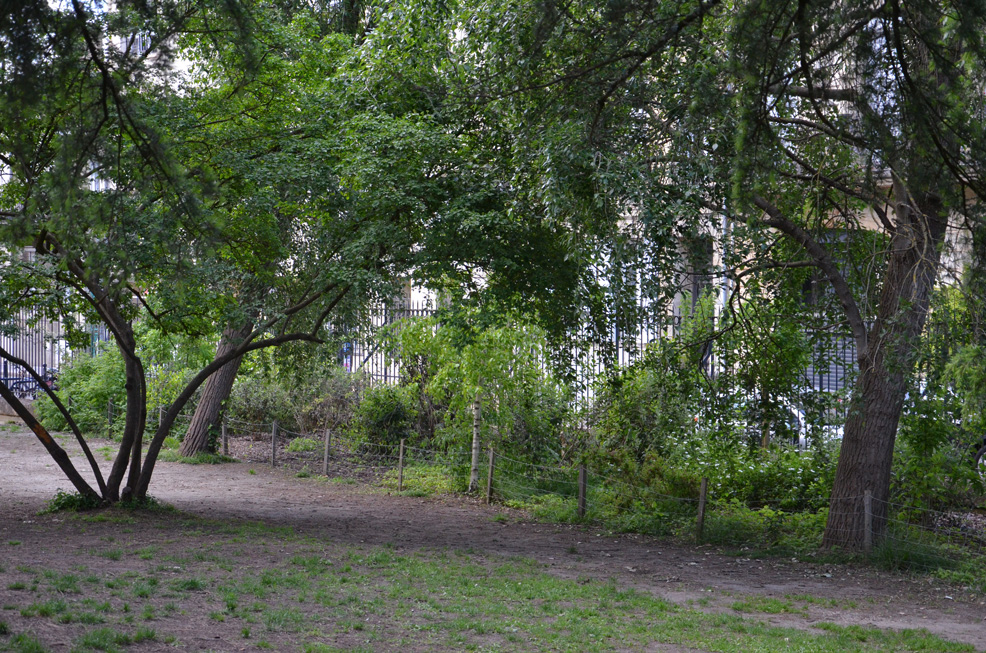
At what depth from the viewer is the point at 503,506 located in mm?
13953

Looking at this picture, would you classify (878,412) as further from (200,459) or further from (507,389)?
(200,459)

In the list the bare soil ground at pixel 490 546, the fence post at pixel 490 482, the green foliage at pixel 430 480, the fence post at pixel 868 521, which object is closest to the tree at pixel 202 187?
the bare soil ground at pixel 490 546

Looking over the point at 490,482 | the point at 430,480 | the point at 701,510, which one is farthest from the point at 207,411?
the point at 701,510

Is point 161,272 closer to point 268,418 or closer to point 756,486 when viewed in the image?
point 756,486

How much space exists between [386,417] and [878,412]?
386 inches

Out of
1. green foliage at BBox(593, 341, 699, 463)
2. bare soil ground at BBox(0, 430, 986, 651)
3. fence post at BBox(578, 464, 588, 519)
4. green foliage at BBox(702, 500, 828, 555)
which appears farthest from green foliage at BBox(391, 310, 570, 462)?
green foliage at BBox(702, 500, 828, 555)

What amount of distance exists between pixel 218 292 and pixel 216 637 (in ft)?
18.5

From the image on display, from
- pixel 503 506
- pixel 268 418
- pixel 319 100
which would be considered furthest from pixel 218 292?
pixel 268 418

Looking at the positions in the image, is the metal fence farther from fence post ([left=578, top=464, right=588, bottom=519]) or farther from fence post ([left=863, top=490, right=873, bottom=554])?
fence post ([left=863, top=490, right=873, bottom=554])

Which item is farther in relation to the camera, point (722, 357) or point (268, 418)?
point (268, 418)

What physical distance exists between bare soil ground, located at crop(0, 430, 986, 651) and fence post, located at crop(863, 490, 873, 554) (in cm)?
36

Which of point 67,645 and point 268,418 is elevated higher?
point 268,418

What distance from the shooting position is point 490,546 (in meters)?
10.8

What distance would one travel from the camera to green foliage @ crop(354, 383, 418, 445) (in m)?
17.3
